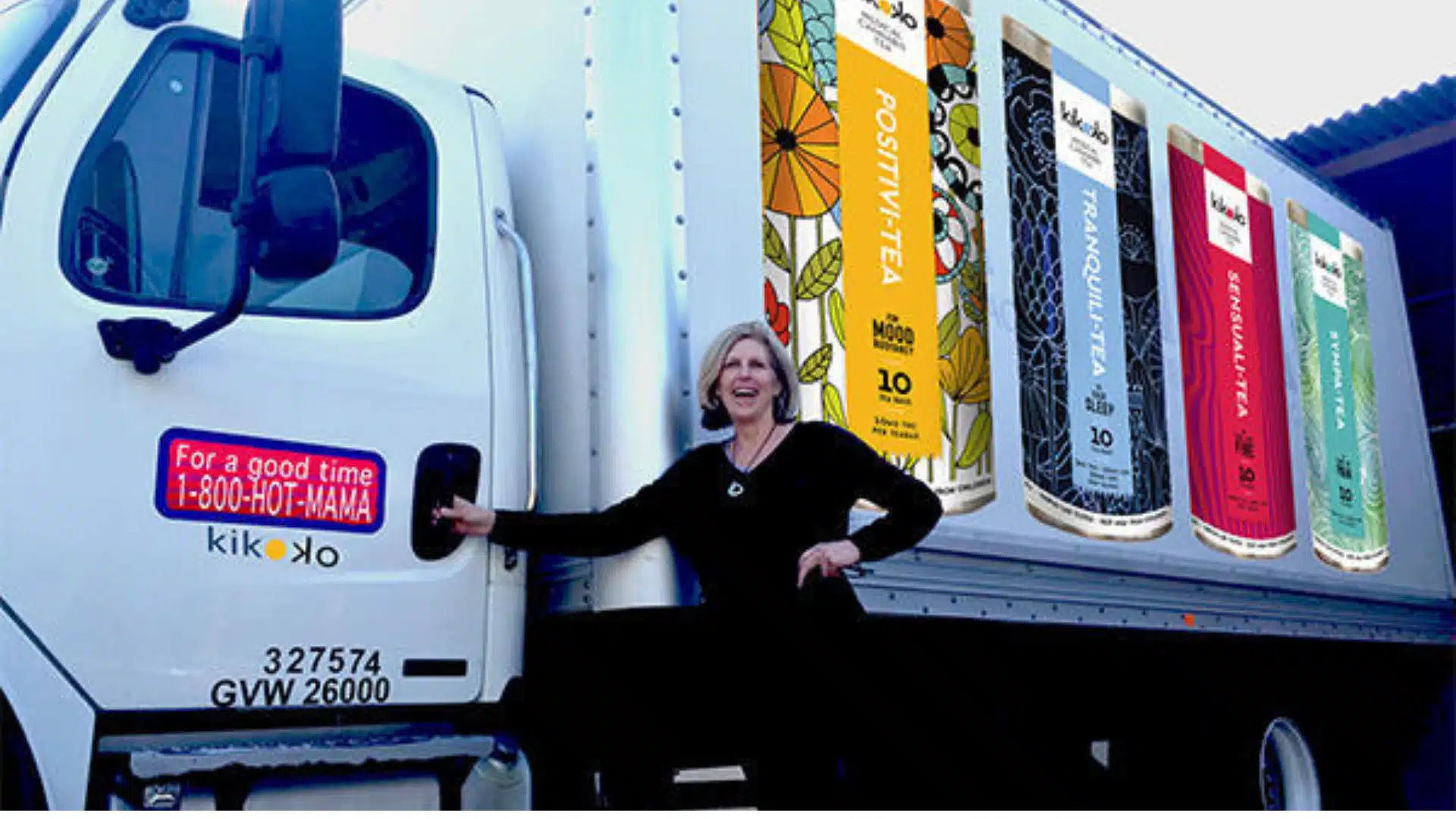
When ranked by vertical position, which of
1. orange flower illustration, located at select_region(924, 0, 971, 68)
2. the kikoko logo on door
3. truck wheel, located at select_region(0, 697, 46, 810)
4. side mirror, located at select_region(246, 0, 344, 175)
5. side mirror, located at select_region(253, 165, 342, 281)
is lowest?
truck wheel, located at select_region(0, 697, 46, 810)

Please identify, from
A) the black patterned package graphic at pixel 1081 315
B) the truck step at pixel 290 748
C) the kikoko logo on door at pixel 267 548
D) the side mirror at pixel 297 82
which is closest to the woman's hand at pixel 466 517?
the kikoko logo on door at pixel 267 548

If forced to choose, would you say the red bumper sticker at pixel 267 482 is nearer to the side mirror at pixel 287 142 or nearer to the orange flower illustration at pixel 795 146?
the side mirror at pixel 287 142

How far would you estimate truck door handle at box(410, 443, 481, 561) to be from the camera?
9.54 ft

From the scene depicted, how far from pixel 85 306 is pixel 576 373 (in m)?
1.03

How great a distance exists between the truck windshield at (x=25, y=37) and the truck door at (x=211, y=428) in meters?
0.07

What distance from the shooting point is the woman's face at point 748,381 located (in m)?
3.01

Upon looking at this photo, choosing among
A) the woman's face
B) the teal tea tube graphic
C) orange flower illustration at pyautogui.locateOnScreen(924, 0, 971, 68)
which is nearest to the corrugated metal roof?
the teal tea tube graphic

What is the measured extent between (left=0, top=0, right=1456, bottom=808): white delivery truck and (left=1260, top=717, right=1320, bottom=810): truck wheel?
24.3 inches

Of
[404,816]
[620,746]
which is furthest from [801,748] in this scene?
[404,816]

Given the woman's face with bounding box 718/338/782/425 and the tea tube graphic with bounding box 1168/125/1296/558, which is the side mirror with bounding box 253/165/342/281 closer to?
the woman's face with bounding box 718/338/782/425

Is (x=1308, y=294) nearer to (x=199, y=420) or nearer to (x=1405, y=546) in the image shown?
(x=1405, y=546)

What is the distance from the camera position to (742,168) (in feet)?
10.9

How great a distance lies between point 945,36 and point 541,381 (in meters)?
1.72

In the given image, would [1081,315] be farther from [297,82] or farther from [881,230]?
[297,82]
